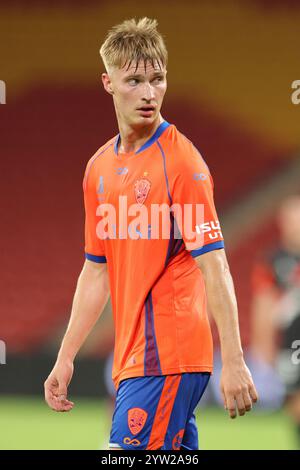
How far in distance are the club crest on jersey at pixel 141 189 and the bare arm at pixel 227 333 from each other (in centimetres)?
30

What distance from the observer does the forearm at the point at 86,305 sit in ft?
11.7

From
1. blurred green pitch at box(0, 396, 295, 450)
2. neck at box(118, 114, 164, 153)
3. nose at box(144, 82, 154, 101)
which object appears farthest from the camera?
blurred green pitch at box(0, 396, 295, 450)

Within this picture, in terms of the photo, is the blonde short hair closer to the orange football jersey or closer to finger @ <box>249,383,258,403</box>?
the orange football jersey

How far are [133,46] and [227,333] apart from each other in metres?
1.01

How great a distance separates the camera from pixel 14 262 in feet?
32.1

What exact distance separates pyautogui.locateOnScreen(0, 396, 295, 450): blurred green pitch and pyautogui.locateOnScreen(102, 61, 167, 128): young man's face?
342 centimetres

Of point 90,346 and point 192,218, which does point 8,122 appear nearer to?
point 90,346

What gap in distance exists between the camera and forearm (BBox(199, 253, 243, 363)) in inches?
118

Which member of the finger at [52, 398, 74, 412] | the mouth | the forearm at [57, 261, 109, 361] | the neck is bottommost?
the finger at [52, 398, 74, 412]

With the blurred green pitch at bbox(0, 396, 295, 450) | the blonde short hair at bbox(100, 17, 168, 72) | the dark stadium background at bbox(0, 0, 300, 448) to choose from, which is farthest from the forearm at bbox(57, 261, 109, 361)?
the dark stadium background at bbox(0, 0, 300, 448)

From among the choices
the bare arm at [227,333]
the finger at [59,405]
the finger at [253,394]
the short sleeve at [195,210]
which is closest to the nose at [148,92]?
the short sleeve at [195,210]

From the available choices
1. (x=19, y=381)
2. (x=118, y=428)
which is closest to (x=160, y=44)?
(x=118, y=428)

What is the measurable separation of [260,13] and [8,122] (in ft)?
8.95

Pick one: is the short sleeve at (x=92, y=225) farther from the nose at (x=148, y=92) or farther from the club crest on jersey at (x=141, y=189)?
the nose at (x=148, y=92)
